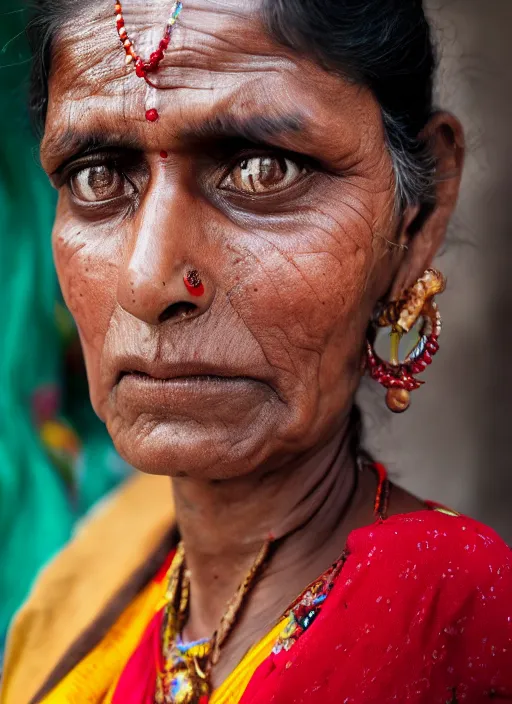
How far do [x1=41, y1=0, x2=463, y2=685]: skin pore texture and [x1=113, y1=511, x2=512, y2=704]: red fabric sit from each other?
0.86 ft

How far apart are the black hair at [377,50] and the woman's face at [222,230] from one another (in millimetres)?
32

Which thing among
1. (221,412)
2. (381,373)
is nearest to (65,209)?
(221,412)

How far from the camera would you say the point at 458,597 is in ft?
4.65

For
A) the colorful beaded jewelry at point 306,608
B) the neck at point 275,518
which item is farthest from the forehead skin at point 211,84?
the colorful beaded jewelry at point 306,608

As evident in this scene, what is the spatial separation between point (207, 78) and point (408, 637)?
3.20 feet

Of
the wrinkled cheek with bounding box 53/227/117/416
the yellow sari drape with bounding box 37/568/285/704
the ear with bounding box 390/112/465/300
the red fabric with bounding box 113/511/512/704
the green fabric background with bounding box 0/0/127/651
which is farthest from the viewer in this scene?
the green fabric background with bounding box 0/0/127/651

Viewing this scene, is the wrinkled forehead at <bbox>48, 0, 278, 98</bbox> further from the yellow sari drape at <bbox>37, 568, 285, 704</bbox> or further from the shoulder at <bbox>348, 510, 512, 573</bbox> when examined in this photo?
the yellow sari drape at <bbox>37, 568, 285, 704</bbox>

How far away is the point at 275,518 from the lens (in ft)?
5.74

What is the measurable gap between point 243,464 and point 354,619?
1.07 ft

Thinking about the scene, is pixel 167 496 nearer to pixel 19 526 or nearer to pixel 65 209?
pixel 19 526

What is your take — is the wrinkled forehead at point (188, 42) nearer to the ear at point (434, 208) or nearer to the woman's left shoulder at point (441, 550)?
the ear at point (434, 208)

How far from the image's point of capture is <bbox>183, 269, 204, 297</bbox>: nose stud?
146cm

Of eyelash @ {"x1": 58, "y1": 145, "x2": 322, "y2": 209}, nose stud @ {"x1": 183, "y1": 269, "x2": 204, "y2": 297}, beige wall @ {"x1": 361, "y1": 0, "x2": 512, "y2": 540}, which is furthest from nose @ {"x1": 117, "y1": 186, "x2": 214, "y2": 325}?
beige wall @ {"x1": 361, "y1": 0, "x2": 512, "y2": 540}

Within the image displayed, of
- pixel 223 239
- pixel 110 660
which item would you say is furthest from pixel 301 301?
pixel 110 660
